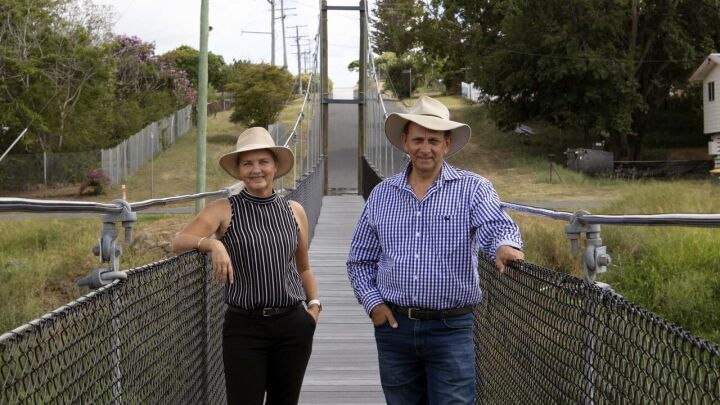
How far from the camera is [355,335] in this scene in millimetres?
7918

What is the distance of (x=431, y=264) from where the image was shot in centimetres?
330

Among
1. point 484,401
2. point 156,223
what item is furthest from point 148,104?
point 484,401

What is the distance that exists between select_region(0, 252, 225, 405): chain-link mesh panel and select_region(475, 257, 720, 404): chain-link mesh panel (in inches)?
44.2

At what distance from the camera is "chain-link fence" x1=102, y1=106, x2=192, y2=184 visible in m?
32.7

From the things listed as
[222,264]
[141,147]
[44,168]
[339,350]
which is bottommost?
[44,168]

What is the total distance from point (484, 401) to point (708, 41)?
3687 cm

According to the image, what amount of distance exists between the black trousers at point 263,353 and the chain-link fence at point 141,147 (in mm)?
26954

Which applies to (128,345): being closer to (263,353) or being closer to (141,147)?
(263,353)

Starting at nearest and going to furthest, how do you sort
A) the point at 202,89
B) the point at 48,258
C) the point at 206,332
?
the point at 206,332, the point at 48,258, the point at 202,89

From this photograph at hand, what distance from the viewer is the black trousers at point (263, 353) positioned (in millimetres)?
3715

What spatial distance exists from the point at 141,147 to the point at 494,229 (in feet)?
115

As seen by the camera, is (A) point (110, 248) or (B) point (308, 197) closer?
(A) point (110, 248)

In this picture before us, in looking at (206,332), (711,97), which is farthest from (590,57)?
(206,332)

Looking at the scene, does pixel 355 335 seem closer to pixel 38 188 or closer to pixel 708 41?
pixel 38 188
